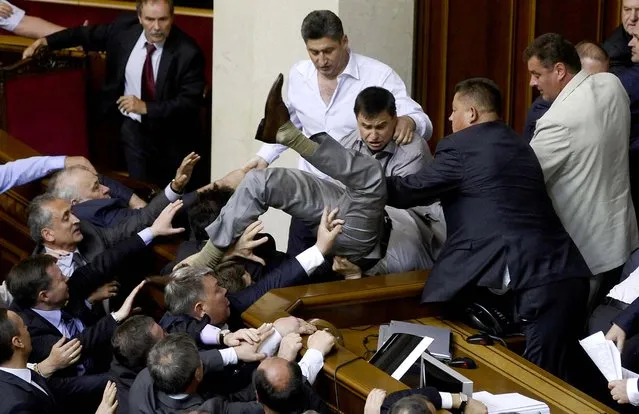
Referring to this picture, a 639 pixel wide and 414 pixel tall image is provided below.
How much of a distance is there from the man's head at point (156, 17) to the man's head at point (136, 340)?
2958 mm

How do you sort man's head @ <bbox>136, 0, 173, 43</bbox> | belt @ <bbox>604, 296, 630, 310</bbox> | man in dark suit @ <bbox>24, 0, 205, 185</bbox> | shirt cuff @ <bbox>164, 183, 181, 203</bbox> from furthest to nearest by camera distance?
man in dark suit @ <bbox>24, 0, 205, 185</bbox>, man's head @ <bbox>136, 0, 173, 43</bbox>, shirt cuff @ <bbox>164, 183, 181, 203</bbox>, belt @ <bbox>604, 296, 630, 310</bbox>

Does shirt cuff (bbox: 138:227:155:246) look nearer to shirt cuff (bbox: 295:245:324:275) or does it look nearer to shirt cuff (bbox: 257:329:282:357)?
shirt cuff (bbox: 295:245:324:275)

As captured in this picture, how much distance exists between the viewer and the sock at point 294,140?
17.0ft

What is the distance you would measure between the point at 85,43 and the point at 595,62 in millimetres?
3095

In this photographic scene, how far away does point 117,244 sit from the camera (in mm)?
5887

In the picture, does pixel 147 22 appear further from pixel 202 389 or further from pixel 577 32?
pixel 202 389

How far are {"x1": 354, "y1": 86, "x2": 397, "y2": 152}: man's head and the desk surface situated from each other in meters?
0.54

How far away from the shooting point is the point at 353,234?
214 inches

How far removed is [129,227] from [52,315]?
0.83 metres

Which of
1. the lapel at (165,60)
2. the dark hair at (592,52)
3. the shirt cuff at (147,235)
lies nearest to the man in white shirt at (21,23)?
the lapel at (165,60)

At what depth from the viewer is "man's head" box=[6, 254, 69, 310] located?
521cm

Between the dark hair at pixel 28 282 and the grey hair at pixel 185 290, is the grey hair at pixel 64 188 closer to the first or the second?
the dark hair at pixel 28 282

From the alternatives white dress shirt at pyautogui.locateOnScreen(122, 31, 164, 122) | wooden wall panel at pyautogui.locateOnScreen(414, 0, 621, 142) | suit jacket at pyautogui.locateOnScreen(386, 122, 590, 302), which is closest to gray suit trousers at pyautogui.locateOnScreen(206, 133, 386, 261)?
suit jacket at pyautogui.locateOnScreen(386, 122, 590, 302)

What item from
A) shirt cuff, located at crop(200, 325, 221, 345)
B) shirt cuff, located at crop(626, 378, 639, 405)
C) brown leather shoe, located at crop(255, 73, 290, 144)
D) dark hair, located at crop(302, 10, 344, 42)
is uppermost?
dark hair, located at crop(302, 10, 344, 42)
